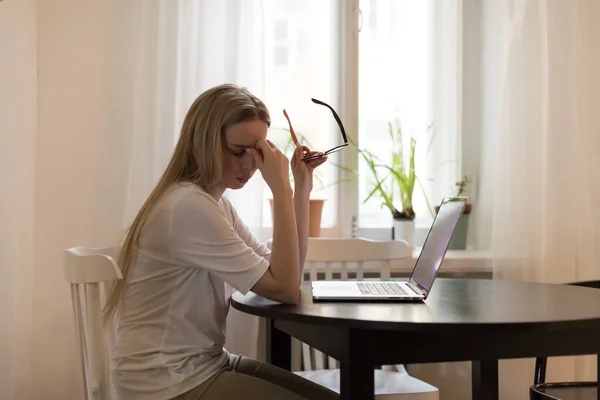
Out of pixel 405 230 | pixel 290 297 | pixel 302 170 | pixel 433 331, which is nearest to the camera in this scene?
pixel 433 331

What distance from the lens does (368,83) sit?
306 cm

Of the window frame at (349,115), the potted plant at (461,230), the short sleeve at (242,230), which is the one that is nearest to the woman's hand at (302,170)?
the short sleeve at (242,230)

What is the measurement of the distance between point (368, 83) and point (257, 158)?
151 centimetres

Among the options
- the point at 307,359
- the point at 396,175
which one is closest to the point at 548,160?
the point at 396,175

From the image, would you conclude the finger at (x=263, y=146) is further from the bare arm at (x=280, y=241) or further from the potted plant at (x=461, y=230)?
the potted plant at (x=461, y=230)

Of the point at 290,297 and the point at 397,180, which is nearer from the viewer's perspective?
the point at 290,297

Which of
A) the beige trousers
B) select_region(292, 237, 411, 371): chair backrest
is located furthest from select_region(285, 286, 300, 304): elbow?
select_region(292, 237, 411, 371): chair backrest

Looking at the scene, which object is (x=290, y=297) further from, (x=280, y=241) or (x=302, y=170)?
(x=302, y=170)

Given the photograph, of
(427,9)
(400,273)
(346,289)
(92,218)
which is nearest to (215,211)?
(346,289)

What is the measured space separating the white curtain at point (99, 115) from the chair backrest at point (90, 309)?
0.92 meters

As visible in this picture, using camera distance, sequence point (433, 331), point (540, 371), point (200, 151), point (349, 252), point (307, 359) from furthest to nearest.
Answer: point (307, 359), point (349, 252), point (540, 371), point (200, 151), point (433, 331)

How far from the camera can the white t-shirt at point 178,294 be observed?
1502mm

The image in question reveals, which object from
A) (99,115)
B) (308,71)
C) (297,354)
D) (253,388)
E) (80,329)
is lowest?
(297,354)

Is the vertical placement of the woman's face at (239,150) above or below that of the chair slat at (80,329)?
above
